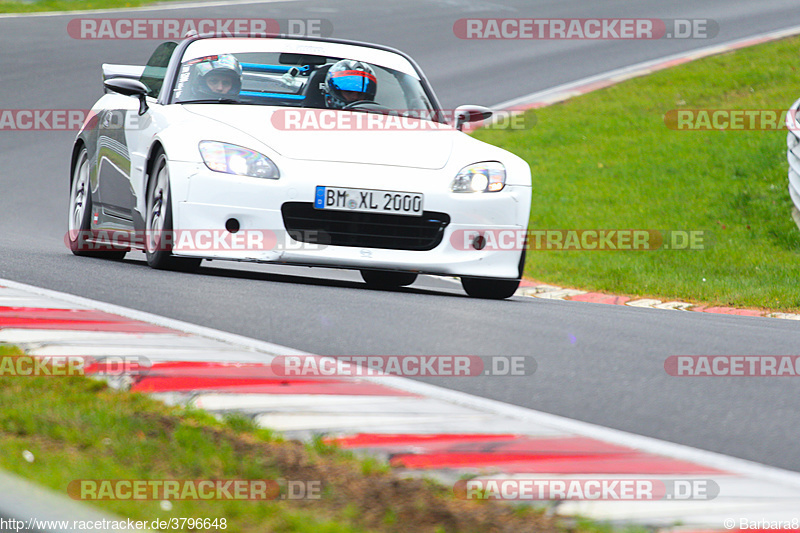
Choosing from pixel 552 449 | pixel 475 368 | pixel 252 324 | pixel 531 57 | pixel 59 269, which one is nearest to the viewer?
pixel 552 449

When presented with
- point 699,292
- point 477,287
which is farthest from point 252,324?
point 699,292

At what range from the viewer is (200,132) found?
681 centimetres

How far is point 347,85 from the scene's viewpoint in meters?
7.94

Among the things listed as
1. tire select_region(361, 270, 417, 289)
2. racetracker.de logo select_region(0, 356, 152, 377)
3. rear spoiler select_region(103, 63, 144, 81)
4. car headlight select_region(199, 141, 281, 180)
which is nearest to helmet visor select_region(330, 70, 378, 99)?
car headlight select_region(199, 141, 281, 180)

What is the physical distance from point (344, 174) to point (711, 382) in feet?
8.76

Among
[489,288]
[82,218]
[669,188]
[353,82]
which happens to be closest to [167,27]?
[669,188]

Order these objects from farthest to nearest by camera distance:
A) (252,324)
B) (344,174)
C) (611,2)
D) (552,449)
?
(611,2) < (344,174) < (252,324) < (552,449)

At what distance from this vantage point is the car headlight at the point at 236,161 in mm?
6711

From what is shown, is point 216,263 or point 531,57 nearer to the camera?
point 216,263

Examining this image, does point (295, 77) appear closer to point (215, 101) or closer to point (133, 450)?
point (215, 101)

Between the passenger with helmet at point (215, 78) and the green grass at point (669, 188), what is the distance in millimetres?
4268

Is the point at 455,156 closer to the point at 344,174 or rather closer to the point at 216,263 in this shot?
the point at 344,174

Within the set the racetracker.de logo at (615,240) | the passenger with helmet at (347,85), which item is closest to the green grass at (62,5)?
the racetracker.de logo at (615,240)

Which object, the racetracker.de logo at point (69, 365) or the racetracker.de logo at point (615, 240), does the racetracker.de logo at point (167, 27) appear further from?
the racetracker.de logo at point (69, 365)
